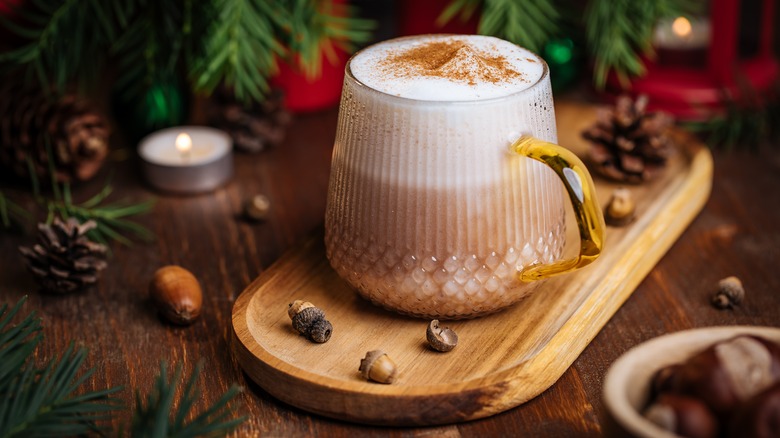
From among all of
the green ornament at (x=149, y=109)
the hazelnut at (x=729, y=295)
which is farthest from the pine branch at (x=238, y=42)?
the hazelnut at (x=729, y=295)

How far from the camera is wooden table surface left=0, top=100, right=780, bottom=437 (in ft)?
2.11

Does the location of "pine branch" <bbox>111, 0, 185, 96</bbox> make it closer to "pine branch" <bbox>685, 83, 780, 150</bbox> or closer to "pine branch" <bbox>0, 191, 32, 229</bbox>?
"pine branch" <bbox>0, 191, 32, 229</bbox>

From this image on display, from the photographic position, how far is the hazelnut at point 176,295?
74cm

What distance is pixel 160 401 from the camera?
0.55 metres

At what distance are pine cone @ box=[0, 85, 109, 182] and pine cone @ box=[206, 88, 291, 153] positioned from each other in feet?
0.50

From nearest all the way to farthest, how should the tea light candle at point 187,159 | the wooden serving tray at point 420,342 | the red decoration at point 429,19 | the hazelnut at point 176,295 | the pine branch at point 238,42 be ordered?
the wooden serving tray at point 420,342
the hazelnut at point 176,295
the pine branch at point 238,42
the tea light candle at point 187,159
the red decoration at point 429,19

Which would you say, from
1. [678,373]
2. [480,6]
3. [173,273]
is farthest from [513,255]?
[480,6]

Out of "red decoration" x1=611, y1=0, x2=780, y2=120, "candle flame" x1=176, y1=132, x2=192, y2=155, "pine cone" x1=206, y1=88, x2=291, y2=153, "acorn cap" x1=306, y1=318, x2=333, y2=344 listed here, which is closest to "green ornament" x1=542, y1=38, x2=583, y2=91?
"red decoration" x1=611, y1=0, x2=780, y2=120

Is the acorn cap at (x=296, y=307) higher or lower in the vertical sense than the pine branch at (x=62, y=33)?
lower

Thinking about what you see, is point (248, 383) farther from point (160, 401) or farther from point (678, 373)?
point (678, 373)

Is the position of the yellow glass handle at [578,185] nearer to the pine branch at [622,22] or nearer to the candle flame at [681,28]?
the pine branch at [622,22]

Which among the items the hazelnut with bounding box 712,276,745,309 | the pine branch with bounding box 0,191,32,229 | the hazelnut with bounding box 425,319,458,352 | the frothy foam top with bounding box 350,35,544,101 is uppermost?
the frothy foam top with bounding box 350,35,544,101

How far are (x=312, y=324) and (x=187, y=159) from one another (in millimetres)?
363

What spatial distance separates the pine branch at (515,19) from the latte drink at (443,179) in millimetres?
188
